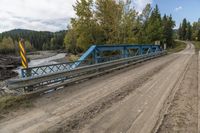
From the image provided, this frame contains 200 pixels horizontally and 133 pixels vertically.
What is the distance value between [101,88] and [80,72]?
6.95ft

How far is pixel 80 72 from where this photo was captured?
9.52 meters

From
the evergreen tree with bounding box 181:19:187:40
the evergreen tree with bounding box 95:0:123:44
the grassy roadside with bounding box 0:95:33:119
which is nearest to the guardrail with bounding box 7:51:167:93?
the grassy roadside with bounding box 0:95:33:119

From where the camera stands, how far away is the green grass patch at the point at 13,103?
219 inches

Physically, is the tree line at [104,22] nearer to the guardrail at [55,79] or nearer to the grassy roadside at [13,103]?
the guardrail at [55,79]

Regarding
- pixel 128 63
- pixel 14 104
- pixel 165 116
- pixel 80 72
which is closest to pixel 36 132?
pixel 14 104

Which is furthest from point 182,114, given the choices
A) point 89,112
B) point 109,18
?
point 109,18

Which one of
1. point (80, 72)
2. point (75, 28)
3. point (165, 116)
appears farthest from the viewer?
point (75, 28)

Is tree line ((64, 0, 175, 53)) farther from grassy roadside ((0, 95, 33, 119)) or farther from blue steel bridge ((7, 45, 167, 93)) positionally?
grassy roadside ((0, 95, 33, 119))

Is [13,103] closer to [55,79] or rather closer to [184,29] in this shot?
[55,79]

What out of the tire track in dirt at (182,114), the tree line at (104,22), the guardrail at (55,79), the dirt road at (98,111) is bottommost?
the tire track in dirt at (182,114)

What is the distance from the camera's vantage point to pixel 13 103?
593 cm

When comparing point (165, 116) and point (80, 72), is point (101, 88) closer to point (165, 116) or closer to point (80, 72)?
point (80, 72)

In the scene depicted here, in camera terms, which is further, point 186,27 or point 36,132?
point 186,27

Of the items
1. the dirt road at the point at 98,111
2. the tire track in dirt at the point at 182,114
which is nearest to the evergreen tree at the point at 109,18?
the dirt road at the point at 98,111
